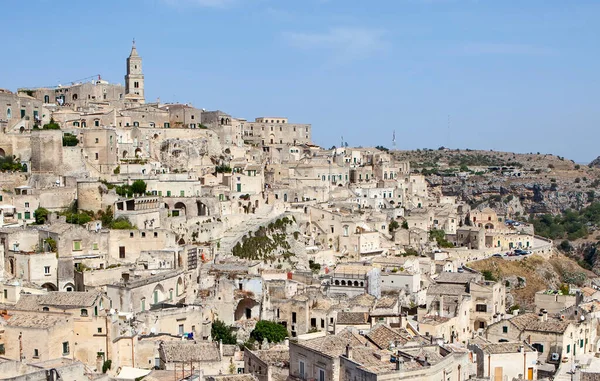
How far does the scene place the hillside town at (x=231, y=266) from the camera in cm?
2691

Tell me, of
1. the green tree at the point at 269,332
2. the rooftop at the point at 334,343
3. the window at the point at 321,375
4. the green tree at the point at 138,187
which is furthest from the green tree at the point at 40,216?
the window at the point at 321,375

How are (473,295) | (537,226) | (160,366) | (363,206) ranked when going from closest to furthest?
1. (160,366)
2. (473,295)
3. (363,206)
4. (537,226)

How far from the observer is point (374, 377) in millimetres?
20453

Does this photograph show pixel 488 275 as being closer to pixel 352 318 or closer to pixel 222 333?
pixel 352 318

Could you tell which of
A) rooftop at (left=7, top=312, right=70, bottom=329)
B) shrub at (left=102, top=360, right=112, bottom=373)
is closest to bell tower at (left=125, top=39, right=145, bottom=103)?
rooftop at (left=7, top=312, right=70, bottom=329)

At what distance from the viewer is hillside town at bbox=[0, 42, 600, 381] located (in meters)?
26.9

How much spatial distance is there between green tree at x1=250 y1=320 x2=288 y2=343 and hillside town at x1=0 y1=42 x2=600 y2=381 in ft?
0.25

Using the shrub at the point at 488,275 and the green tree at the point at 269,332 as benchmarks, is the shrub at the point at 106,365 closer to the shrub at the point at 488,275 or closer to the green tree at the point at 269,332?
the green tree at the point at 269,332

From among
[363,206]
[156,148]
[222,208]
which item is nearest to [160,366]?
[222,208]

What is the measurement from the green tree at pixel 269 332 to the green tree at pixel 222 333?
3.39ft

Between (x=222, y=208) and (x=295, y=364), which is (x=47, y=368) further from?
(x=222, y=208)

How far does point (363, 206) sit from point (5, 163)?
2663 centimetres

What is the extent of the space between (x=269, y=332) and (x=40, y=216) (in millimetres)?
14972

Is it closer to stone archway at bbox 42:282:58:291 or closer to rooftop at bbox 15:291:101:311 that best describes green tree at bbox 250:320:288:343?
rooftop at bbox 15:291:101:311
